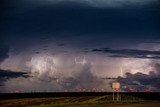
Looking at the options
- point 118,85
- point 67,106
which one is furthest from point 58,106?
point 118,85

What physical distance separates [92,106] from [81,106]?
4.49 feet

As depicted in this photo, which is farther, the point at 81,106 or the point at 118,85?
the point at 118,85

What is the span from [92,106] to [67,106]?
3.11 m

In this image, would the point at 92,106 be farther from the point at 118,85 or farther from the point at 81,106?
the point at 118,85

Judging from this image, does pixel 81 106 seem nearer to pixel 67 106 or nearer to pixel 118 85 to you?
pixel 67 106

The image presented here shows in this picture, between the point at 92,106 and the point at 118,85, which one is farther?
the point at 118,85

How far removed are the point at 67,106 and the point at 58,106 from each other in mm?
1141

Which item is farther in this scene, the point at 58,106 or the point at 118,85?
the point at 118,85

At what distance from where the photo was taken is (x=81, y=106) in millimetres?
51375

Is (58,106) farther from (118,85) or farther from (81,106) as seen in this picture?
(118,85)

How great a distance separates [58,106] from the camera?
2020 inches

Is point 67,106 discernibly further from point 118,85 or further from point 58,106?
point 118,85

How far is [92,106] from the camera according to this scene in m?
51.5

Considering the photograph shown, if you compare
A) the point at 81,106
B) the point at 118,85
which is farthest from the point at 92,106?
the point at 118,85
